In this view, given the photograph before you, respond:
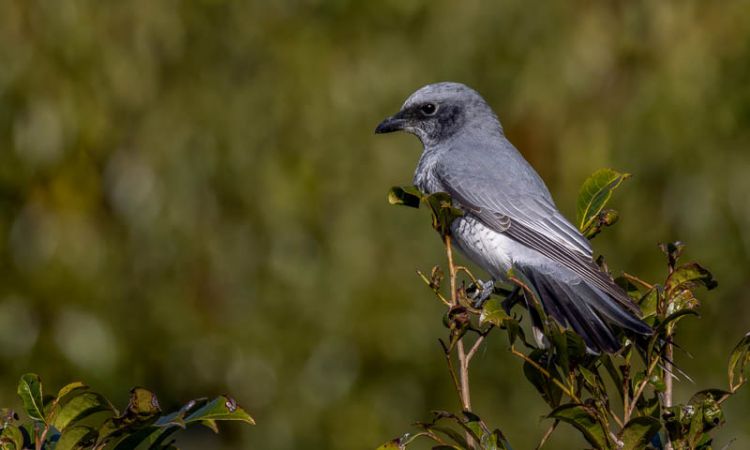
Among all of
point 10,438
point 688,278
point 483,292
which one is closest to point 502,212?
point 483,292

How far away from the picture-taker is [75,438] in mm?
1766

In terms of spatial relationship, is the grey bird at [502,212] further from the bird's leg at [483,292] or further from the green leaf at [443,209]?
the green leaf at [443,209]

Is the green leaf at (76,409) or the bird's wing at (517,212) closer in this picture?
the green leaf at (76,409)

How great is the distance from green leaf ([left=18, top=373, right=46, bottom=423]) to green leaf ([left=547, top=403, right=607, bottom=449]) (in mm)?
802

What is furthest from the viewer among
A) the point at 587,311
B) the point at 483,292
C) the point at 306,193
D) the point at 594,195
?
the point at 306,193

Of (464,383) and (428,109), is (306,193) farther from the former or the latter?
(464,383)

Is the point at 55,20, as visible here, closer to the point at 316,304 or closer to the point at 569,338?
the point at 316,304

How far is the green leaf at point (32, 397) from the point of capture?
1.72m

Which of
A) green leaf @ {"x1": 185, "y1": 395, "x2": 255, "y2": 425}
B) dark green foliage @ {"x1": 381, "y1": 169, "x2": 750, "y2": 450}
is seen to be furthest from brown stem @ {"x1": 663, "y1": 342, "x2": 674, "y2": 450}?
green leaf @ {"x1": 185, "y1": 395, "x2": 255, "y2": 425}

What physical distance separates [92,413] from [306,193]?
3.43m

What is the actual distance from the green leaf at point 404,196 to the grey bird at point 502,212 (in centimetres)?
46

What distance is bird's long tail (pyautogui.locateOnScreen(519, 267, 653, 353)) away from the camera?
7.43ft

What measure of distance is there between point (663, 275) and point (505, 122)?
1.01m

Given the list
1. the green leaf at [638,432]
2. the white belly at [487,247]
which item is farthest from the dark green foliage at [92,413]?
the white belly at [487,247]
